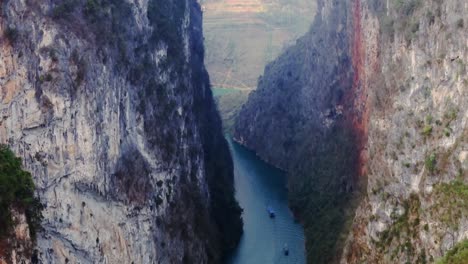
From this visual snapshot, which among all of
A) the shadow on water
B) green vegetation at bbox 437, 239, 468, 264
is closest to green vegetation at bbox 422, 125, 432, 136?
green vegetation at bbox 437, 239, 468, 264

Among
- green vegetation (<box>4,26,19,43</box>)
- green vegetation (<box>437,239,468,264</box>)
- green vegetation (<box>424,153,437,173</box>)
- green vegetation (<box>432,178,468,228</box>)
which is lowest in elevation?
green vegetation (<box>437,239,468,264</box>)

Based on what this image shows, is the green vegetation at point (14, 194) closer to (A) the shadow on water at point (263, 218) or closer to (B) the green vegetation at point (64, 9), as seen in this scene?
(B) the green vegetation at point (64, 9)

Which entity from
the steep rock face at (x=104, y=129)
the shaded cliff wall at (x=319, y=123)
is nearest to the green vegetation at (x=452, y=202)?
the shaded cliff wall at (x=319, y=123)

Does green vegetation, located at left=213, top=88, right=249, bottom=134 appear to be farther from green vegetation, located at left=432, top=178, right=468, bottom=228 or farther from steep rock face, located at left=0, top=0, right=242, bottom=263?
green vegetation, located at left=432, top=178, right=468, bottom=228

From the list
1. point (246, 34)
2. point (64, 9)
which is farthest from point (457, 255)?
point (246, 34)

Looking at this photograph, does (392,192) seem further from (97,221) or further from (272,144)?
(272,144)
